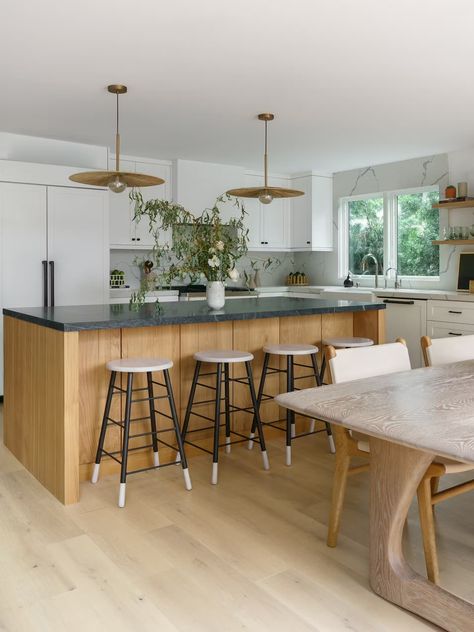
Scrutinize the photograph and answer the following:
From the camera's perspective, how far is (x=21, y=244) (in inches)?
196

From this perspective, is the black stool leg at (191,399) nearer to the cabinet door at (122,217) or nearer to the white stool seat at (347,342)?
the white stool seat at (347,342)

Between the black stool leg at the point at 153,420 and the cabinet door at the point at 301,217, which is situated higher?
the cabinet door at the point at 301,217

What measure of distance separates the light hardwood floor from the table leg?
5 centimetres

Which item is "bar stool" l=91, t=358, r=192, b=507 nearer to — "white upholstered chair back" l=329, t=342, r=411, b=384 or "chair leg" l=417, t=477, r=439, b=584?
"white upholstered chair back" l=329, t=342, r=411, b=384

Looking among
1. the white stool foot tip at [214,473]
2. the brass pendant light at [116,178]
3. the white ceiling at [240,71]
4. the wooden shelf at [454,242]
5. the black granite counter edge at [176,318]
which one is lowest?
the white stool foot tip at [214,473]

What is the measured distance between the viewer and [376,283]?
6.65 metres

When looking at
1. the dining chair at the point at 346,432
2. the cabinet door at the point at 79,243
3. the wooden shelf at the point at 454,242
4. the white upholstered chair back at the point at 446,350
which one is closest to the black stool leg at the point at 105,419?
the dining chair at the point at 346,432

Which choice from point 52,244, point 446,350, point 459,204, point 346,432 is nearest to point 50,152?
point 52,244

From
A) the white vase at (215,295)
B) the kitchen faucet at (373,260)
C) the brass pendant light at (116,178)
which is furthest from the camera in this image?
the kitchen faucet at (373,260)

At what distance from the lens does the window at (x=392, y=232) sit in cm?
631

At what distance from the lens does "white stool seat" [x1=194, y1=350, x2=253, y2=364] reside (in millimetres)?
3184

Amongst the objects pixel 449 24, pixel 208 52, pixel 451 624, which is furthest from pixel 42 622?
pixel 449 24

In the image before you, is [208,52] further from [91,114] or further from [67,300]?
[67,300]

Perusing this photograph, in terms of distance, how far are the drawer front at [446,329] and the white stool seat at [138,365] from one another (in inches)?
132
